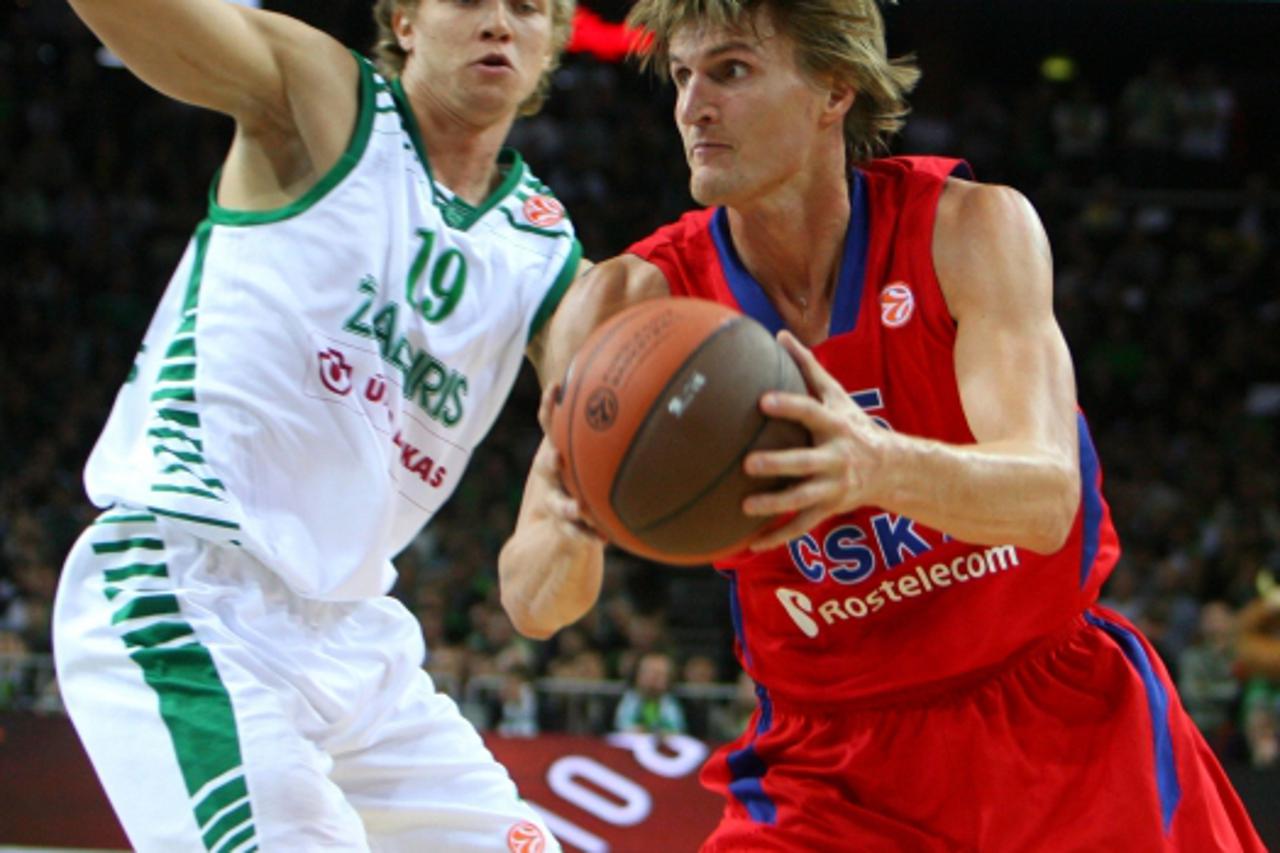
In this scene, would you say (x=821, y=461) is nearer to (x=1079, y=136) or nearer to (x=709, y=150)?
(x=709, y=150)

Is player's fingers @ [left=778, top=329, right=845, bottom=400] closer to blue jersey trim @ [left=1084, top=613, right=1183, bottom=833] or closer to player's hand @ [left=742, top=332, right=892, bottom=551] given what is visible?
player's hand @ [left=742, top=332, right=892, bottom=551]

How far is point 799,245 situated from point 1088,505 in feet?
2.55

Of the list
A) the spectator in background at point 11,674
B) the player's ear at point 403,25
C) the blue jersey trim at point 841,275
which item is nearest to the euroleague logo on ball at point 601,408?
the blue jersey trim at point 841,275

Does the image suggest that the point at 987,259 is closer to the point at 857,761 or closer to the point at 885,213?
the point at 885,213

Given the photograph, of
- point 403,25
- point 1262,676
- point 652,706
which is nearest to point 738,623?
point 403,25

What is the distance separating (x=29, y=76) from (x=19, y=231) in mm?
1665

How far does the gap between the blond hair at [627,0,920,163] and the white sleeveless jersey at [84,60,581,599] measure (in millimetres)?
634

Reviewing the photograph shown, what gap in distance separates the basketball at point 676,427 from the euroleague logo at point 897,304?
0.63 metres

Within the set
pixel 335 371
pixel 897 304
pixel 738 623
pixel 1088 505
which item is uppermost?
pixel 897 304

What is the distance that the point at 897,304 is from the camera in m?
3.03

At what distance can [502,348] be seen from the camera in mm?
3697

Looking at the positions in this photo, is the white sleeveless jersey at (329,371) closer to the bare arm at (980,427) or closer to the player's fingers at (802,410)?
the bare arm at (980,427)

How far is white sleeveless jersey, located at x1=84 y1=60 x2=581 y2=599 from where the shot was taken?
322 cm

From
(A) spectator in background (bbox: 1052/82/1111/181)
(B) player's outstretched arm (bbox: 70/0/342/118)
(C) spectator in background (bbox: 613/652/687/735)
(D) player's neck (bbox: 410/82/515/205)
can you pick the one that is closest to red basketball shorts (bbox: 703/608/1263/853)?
(D) player's neck (bbox: 410/82/515/205)
